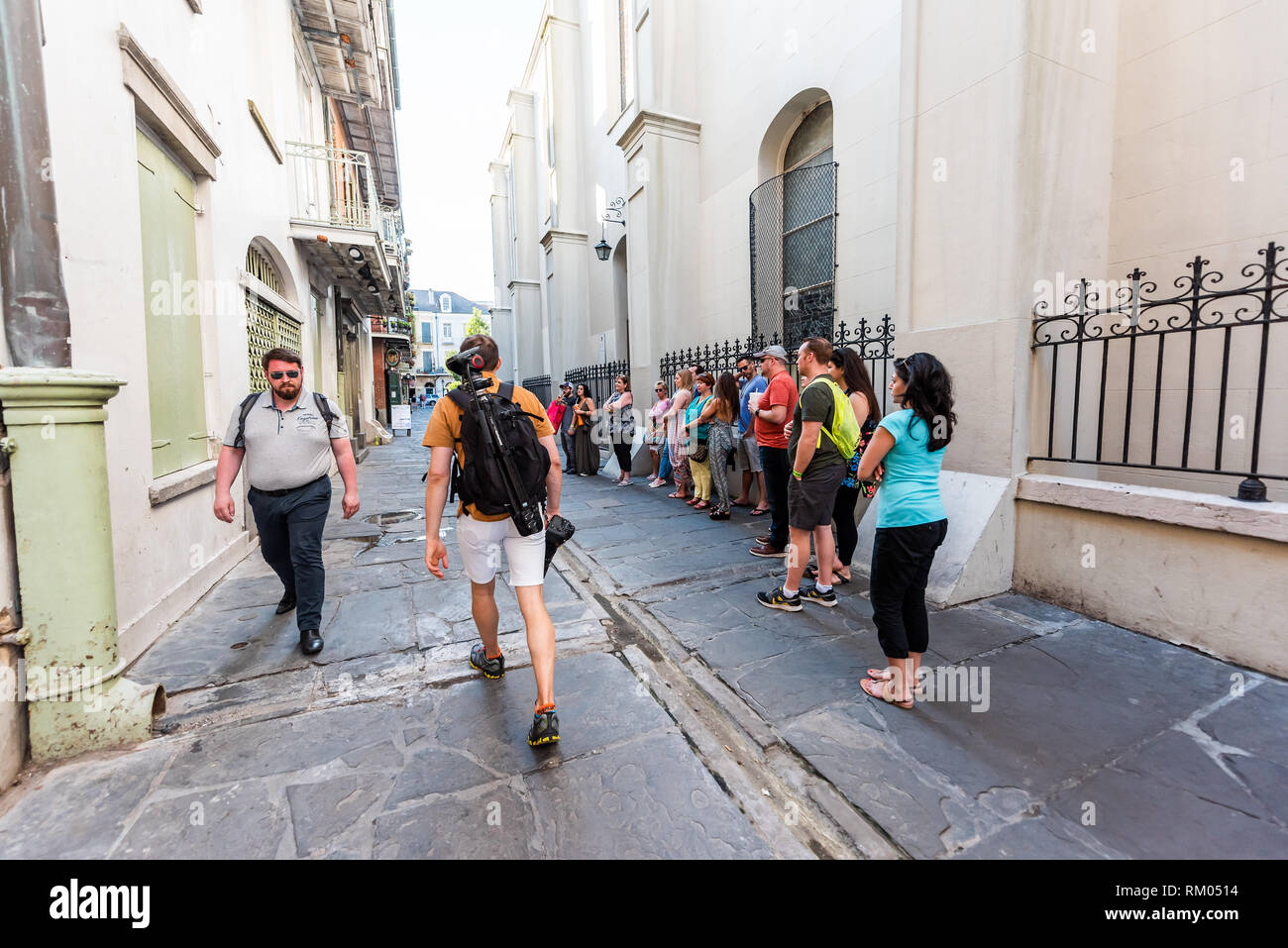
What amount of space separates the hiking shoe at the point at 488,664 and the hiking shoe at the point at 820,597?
2.30m

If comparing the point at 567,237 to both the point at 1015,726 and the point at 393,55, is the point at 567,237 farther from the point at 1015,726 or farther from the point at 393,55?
the point at 1015,726

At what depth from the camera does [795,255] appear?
29.6ft

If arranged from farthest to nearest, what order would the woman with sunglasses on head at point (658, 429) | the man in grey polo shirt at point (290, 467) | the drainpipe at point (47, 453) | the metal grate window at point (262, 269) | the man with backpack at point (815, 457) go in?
the woman with sunglasses on head at point (658, 429) < the metal grate window at point (262, 269) < the man with backpack at point (815, 457) < the man in grey polo shirt at point (290, 467) < the drainpipe at point (47, 453)

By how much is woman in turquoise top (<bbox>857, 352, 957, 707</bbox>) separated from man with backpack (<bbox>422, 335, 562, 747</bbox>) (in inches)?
65.0

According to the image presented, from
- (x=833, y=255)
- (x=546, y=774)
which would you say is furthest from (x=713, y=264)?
(x=546, y=774)

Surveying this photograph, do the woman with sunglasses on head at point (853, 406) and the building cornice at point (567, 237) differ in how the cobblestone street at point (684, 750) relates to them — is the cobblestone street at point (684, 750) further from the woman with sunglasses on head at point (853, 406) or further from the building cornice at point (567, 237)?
the building cornice at point (567, 237)

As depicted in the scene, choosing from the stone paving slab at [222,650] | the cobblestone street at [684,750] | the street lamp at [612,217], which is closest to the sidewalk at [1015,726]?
the cobblestone street at [684,750]

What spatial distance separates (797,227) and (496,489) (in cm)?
801

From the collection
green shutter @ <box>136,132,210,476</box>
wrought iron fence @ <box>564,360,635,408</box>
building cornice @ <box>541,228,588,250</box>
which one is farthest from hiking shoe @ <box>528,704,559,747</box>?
building cornice @ <box>541,228,588,250</box>

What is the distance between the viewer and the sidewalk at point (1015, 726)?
6.88 ft

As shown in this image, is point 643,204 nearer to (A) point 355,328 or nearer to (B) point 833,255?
(B) point 833,255

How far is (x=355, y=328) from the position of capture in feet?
59.3

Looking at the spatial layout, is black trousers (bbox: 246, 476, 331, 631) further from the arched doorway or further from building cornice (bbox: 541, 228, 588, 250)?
building cornice (bbox: 541, 228, 588, 250)

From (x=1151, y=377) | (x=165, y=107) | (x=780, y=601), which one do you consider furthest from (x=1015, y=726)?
(x=165, y=107)
